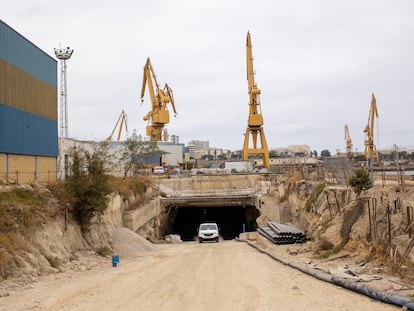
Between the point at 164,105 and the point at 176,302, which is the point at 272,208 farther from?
the point at 164,105

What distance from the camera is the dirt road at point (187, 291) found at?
1230 centimetres

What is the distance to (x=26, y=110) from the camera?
26.2 meters

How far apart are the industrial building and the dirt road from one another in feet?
32.0

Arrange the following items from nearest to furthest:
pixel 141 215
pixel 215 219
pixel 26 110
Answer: pixel 26 110 < pixel 141 215 < pixel 215 219

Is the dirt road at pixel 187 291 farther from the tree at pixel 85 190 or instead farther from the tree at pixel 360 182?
the tree at pixel 360 182

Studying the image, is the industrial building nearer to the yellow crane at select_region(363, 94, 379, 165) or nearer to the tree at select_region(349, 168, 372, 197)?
the tree at select_region(349, 168, 372, 197)

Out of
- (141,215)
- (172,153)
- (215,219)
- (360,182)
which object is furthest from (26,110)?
(172,153)

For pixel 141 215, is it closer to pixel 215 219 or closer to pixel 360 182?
pixel 360 182

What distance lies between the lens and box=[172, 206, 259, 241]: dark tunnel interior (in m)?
54.3

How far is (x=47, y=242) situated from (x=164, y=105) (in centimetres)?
6578

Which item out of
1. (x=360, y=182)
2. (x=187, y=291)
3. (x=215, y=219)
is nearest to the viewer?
(x=187, y=291)

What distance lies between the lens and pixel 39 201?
68.4ft

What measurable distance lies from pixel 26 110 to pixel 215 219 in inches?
1493

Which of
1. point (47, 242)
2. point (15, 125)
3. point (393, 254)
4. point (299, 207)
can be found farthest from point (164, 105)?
point (393, 254)
